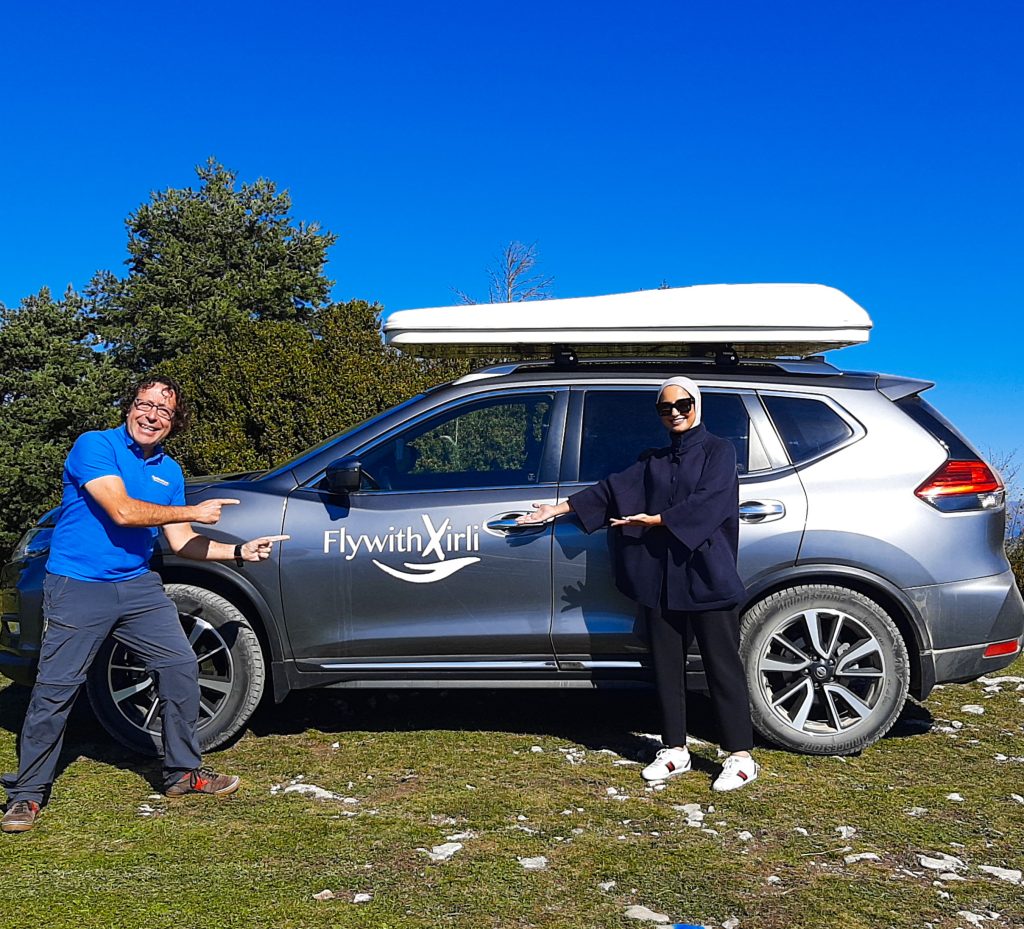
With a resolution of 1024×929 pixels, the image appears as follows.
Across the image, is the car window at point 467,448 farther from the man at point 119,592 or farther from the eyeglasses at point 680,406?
the man at point 119,592

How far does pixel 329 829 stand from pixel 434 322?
2455 mm

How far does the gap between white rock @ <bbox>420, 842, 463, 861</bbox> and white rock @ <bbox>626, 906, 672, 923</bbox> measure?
751mm

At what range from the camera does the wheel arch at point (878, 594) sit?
4766 millimetres

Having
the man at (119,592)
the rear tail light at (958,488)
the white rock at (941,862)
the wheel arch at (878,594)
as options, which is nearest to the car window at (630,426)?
the wheel arch at (878,594)

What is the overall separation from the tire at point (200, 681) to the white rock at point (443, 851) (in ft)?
4.76

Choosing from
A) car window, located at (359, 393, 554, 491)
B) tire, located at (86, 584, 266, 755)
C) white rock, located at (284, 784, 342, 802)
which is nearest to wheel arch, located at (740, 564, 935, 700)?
car window, located at (359, 393, 554, 491)

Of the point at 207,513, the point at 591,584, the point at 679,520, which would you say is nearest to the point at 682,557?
the point at 679,520

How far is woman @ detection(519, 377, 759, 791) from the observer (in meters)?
4.45

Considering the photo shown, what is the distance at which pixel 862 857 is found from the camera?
3.74 meters

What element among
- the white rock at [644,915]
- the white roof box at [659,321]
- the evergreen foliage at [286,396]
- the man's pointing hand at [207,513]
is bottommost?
the white rock at [644,915]

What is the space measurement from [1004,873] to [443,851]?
1.99 m

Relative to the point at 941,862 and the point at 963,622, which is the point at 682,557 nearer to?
the point at 963,622

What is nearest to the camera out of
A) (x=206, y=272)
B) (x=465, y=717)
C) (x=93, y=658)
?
(x=93, y=658)

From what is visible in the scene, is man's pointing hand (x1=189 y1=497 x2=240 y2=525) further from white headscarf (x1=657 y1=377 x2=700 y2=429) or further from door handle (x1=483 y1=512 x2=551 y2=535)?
white headscarf (x1=657 y1=377 x2=700 y2=429)
